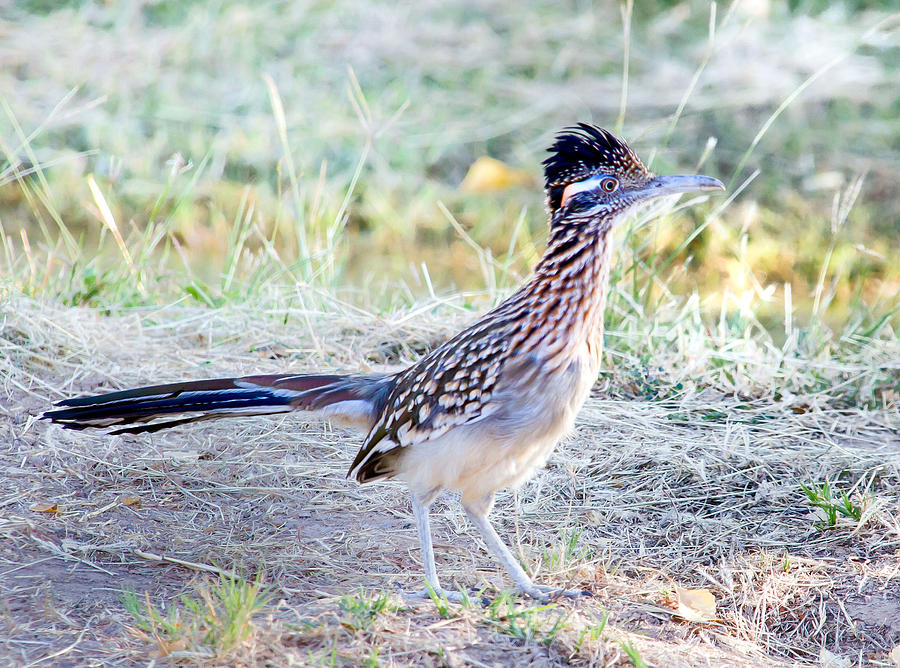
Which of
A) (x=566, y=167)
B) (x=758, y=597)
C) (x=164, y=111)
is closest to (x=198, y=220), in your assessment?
(x=164, y=111)

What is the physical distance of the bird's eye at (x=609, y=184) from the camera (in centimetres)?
372

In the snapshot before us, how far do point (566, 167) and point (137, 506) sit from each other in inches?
77.8

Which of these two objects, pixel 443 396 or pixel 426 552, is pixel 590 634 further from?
pixel 443 396

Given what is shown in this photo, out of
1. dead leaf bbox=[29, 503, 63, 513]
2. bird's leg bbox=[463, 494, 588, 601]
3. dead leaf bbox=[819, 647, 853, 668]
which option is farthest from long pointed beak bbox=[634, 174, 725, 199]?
dead leaf bbox=[29, 503, 63, 513]

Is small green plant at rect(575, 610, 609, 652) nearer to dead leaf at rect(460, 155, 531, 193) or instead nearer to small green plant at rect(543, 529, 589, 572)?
small green plant at rect(543, 529, 589, 572)

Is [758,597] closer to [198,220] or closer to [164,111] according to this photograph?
[198,220]

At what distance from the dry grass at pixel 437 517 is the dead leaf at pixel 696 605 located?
0.09 ft

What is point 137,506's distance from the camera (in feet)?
13.5

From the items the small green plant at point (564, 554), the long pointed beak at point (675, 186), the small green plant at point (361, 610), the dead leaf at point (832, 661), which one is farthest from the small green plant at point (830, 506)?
the small green plant at point (361, 610)

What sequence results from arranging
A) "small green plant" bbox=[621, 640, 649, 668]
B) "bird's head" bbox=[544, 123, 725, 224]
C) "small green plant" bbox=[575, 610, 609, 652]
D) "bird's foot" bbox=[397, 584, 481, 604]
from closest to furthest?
"small green plant" bbox=[621, 640, 649, 668]
"small green plant" bbox=[575, 610, 609, 652]
"bird's foot" bbox=[397, 584, 481, 604]
"bird's head" bbox=[544, 123, 725, 224]

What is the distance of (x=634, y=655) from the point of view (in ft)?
10.2

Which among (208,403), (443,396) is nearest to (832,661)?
(443,396)

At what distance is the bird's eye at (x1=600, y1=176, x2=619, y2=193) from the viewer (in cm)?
372

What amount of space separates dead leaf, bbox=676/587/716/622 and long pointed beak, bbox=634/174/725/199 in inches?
52.2
